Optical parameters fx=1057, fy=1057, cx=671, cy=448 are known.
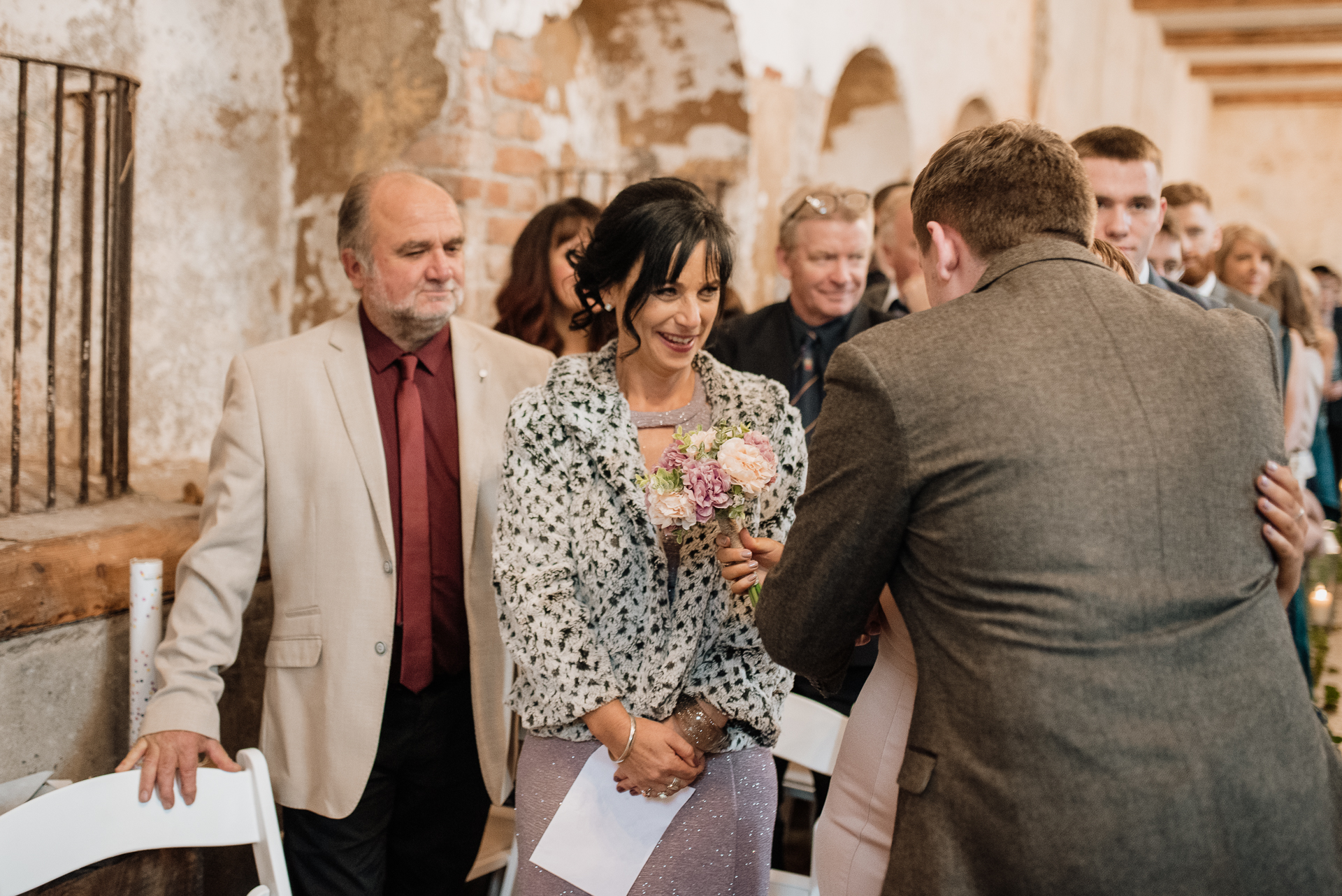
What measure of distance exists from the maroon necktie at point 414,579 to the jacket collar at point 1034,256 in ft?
4.42

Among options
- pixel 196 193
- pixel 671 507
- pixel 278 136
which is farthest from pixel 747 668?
pixel 278 136

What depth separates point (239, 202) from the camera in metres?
3.51

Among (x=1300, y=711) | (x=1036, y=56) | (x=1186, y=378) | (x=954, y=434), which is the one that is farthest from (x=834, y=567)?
(x=1036, y=56)

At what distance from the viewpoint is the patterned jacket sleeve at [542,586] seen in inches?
72.1

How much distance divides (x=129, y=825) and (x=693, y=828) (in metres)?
1.02

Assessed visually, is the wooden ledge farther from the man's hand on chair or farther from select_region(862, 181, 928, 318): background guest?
select_region(862, 181, 928, 318): background guest

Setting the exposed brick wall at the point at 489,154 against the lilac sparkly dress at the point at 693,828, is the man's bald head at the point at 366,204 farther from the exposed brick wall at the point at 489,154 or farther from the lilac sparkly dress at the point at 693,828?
the lilac sparkly dress at the point at 693,828

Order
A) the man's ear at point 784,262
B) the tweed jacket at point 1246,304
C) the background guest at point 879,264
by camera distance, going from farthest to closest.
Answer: the background guest at point 879,264, the tweed jacket at point 1246,304, the man's ear at point 784,262

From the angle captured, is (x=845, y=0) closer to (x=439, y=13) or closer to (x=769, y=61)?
(x=769, y=61)

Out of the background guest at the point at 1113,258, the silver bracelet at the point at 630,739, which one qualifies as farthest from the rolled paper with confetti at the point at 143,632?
the background guest at the point at 1113,258

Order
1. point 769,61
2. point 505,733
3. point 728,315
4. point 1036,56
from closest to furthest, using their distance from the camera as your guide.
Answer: point 505,733 → point 728,315 → point 769,61 → point 1036,56

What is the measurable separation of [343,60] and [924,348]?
2854mm

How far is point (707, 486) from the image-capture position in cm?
170

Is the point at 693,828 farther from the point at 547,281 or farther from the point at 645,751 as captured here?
the point at 547,281
